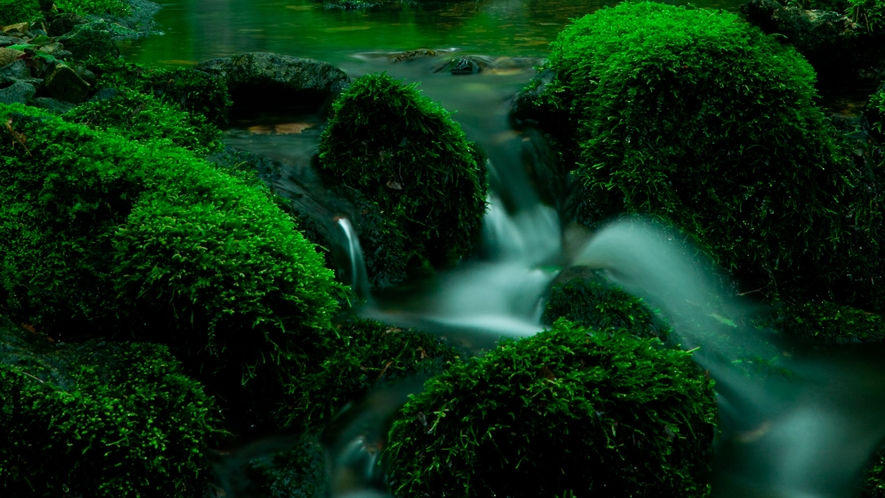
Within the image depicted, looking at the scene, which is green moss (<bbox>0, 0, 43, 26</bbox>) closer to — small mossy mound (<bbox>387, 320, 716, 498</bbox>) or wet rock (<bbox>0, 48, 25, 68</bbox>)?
wet rock (<bbox>0, 48, 25, 68</bbox>)

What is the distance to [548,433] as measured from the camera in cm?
309

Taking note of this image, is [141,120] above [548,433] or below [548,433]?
above

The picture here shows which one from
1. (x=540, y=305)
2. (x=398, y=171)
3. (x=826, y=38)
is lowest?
(x=540, y=305)

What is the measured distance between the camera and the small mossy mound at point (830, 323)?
4.82 metres

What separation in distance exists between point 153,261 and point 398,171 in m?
2.04

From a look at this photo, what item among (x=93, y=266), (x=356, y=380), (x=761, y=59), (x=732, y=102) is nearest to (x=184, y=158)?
(x=93, y=266)

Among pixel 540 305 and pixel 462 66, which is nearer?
pixel 540 305

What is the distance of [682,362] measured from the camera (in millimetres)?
3613

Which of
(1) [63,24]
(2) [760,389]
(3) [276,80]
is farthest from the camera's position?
(1) [63,24]

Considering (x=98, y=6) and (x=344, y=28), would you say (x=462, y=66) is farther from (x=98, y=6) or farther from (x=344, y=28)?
(x=98, y=6)

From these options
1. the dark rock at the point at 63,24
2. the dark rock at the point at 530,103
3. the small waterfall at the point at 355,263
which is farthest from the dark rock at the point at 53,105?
the dark rock at the point at 530,103

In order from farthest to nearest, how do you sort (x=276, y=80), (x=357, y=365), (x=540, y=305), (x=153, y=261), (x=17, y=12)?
(x=17, y=12) → (x=276, y=80) → (x=540, y=305) → (x=357, y=365) → (x=153, y=261)

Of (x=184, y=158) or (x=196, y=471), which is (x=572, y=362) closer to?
(x=196, y=471)

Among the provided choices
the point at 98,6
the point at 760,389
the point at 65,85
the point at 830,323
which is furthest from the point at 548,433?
the point at 98,6
